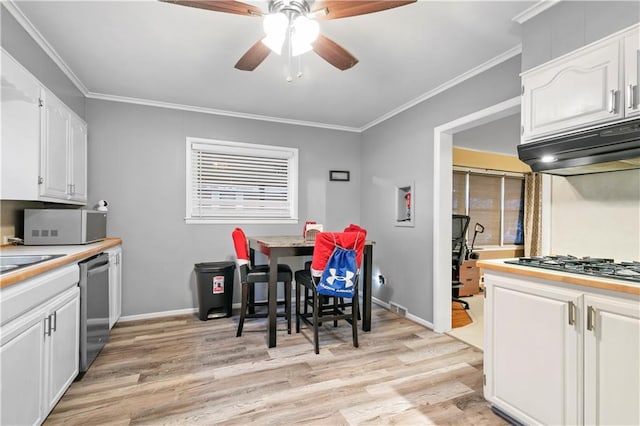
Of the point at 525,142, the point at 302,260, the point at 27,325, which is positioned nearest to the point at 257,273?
the point at 302,260

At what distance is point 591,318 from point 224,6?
91.8 inches

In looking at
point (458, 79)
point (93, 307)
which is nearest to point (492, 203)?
point (458, 79)

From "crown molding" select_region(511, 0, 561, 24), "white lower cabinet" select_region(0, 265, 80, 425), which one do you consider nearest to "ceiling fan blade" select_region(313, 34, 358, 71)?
"crown molding" select_region(511, 0, 561, 24)

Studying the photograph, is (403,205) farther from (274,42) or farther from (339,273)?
(274,42)

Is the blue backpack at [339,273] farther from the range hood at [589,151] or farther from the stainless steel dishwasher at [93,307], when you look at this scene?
the stainless steel dishwasher at [93,307]

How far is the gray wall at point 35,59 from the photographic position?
1952 millimetres

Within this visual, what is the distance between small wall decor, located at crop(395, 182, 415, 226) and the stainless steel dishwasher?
3058 mm

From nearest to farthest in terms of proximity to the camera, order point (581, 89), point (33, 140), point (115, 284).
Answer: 1. point (581, 89)
2. point (33, 140)
3. point (115, 284)

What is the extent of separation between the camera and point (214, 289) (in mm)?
3516

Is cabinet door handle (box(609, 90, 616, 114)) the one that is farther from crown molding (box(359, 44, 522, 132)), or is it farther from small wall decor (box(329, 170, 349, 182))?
small wall decor (box(329, 170, 349, 182))

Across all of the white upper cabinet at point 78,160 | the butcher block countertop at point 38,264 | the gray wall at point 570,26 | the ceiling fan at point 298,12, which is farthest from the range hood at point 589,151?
the white upper cabinet at point 78,160

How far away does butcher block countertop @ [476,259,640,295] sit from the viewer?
128cm

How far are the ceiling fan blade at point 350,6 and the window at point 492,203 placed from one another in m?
4.35

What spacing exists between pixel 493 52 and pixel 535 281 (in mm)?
1871
